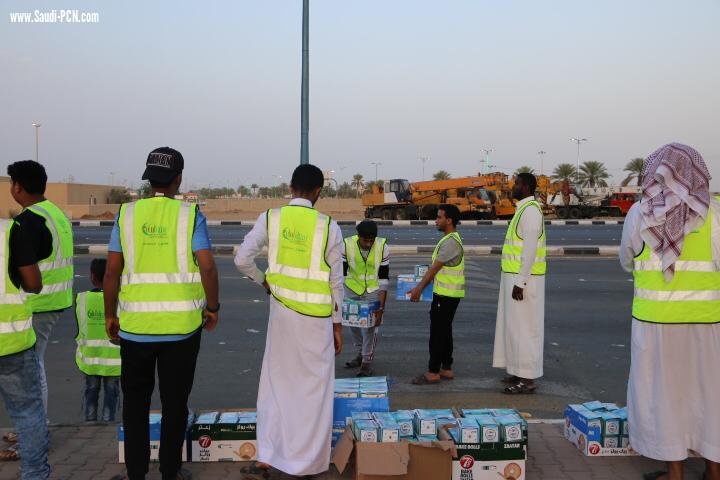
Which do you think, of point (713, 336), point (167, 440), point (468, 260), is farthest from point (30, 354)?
point (468, 260)

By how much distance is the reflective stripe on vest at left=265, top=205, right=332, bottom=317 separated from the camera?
4.29 metres

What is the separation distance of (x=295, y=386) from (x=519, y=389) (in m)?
3.13

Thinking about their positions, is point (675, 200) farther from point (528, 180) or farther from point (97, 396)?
point (97, 396)

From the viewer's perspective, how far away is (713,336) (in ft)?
13.8

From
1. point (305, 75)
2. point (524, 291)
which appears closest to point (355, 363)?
point (524, 291)

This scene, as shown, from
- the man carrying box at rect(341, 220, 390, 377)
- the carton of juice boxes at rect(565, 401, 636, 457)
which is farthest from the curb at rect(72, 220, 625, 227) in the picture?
the carton of juice boxes at rect(565, 401, 636, 457)

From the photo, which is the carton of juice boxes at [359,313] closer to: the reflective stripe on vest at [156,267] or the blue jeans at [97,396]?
the blue jeans at [97,396]

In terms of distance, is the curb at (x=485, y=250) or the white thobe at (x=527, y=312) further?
the curb at (x=485, y=250)

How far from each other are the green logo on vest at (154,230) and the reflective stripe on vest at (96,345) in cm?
157

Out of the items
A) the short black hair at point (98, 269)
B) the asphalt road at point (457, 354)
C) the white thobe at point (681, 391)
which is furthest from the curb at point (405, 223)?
the white thobe at point (681, 391)

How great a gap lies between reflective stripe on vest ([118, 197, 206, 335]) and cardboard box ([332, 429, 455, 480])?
4.23 ft

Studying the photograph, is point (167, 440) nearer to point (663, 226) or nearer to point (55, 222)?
point (55, 222)

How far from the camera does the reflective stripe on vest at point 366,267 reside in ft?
23.7

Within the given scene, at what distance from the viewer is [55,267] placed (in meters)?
5.20
